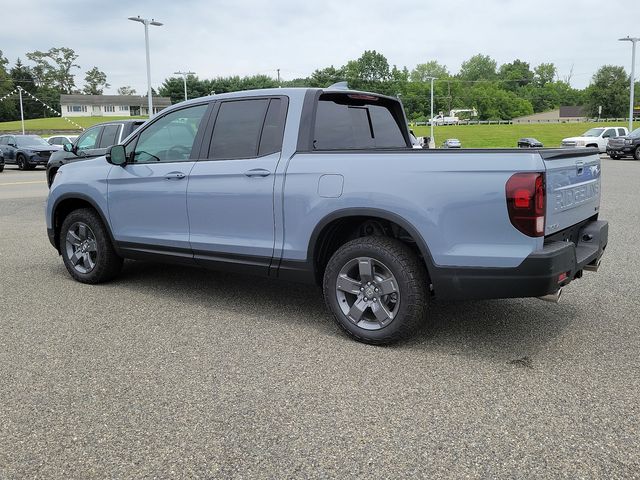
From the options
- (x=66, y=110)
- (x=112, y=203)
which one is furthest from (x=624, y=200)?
(x=66, y=110)

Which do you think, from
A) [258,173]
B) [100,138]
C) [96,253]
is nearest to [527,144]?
[258,173]

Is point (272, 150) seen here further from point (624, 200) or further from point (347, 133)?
point (624, 200)

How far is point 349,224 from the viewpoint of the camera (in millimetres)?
4406

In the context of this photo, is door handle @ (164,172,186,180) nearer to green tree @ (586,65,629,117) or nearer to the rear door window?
the rear door window

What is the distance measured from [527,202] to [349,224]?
1.36 metres

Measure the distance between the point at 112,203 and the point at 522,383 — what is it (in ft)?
13.3

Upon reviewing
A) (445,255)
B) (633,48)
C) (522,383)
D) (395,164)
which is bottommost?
(522,383)

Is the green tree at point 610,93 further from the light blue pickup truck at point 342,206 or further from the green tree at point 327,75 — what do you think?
the light blue pickup truck at point 342,206

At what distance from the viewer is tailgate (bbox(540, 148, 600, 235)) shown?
3.65 metres

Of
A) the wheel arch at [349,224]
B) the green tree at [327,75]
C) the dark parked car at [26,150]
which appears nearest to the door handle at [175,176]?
the wheel arch at [349,224]

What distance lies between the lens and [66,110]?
120 metres

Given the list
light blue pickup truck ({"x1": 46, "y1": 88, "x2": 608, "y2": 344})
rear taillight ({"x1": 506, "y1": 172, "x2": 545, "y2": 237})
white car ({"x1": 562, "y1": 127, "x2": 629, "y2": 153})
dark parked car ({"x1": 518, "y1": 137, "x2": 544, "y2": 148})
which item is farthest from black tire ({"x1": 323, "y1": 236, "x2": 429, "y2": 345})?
white car ({"x1": 562, "y1": 127, "x2": 629, "y2": 153})

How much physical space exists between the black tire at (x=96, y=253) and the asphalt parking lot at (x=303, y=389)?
0.30m

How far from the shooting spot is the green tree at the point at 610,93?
346ft
